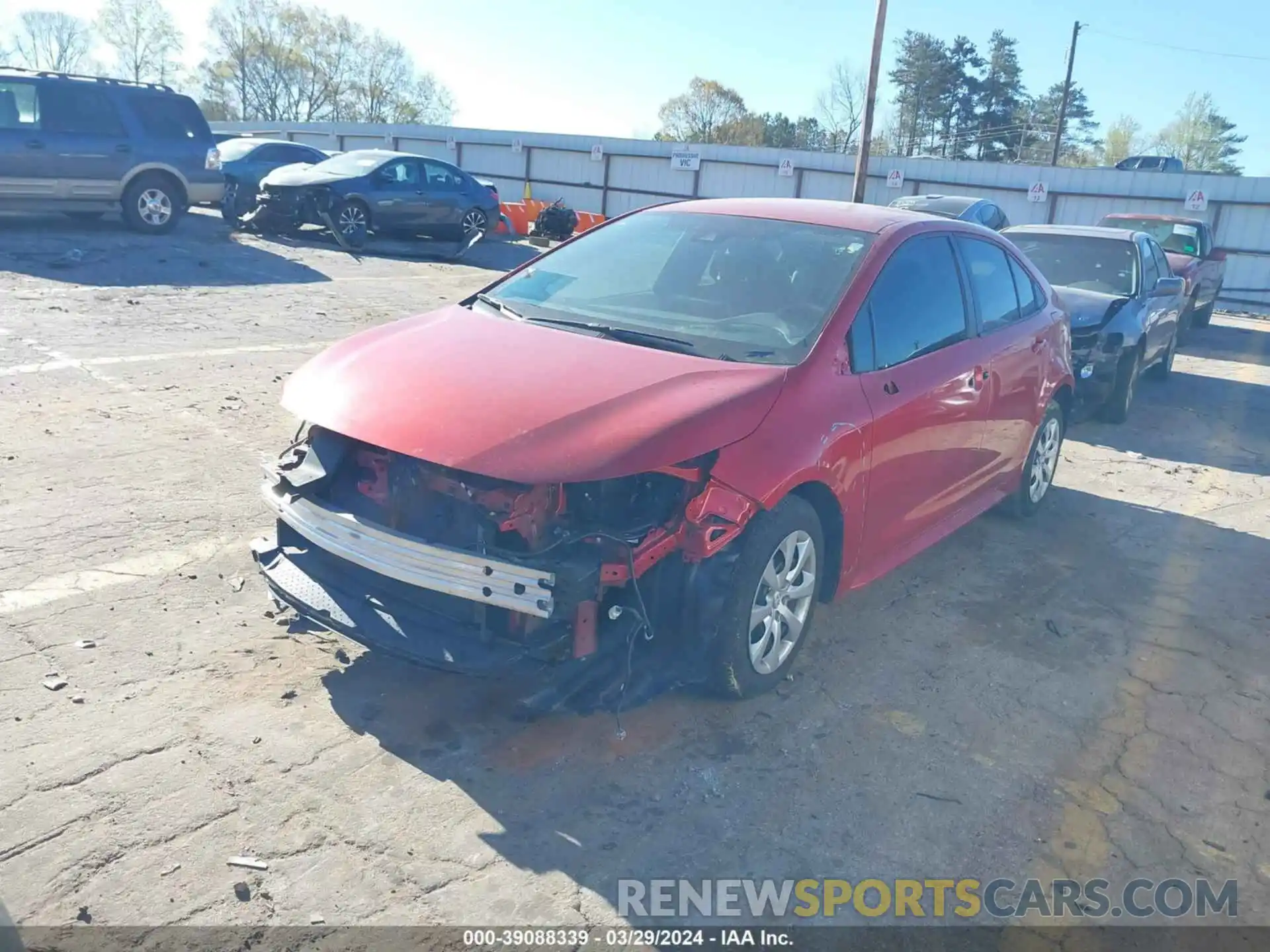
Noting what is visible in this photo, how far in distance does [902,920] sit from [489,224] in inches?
666

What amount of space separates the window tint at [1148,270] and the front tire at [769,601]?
7432mm

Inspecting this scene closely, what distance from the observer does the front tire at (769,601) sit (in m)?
3.51

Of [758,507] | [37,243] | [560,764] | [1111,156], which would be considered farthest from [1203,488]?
[1111,156]

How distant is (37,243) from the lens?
41.3ft

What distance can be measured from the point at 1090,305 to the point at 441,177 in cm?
1163

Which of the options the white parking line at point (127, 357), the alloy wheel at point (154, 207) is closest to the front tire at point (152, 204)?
the alloy wheel at point (154, 207)

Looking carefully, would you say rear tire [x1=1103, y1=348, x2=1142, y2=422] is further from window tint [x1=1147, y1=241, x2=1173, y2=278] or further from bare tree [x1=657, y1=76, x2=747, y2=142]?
bare tree [x1=657, y1=76, x2=747, y2=142]

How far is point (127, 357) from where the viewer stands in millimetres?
7969

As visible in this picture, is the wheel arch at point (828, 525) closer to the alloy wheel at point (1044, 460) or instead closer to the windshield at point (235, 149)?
the alloy wheel at point (1044, 460)

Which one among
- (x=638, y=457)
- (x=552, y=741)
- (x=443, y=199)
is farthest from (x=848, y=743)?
(x=443, y=199)

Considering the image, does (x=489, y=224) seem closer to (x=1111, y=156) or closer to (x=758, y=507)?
(x=758, y=507)

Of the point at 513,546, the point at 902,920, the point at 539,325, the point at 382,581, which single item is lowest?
the point at 902,920

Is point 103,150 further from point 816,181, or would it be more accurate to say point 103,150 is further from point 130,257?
point 816,181

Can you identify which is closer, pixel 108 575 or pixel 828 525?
pixel 828 525
